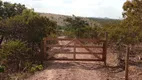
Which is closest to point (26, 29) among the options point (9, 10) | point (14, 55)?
point (14, 55)

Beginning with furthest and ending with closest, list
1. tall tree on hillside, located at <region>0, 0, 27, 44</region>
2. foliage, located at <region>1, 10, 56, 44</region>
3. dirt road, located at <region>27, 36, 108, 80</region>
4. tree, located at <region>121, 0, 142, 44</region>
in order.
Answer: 1. tall tree on hillside, located at <region>0, 0, 27, 44</region>
2. foliage, located at <region>1, 10, 56, 44</region>
3. tree, located at <region>121, 0, 142, 44</region>
4. dirt road, located at <region>27, 36, 108, 80</region>

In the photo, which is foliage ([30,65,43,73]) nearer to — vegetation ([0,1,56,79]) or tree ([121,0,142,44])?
vegetation ([0,1,56,79])

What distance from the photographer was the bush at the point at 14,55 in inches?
555

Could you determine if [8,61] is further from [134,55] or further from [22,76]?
[134,55]

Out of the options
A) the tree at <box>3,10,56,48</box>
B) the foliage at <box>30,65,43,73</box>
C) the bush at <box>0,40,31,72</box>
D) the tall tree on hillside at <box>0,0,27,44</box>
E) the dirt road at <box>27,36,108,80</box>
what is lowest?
the dirt road at <box>27,36,108,80</box>

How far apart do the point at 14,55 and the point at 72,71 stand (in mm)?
3466

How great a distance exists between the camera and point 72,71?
13.1m

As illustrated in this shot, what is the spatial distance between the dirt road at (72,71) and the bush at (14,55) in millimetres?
1547

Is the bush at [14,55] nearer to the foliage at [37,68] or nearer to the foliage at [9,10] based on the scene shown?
the foliage at [37,68]

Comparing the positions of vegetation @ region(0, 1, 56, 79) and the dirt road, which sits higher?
vegetation @ region(0, 1, 56, 79)

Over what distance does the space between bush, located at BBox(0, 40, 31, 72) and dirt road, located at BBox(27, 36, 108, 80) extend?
1547 millimetres

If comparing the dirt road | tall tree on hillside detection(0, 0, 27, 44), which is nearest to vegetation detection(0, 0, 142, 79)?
the dirt road

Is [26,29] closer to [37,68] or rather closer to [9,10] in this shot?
[37,68]

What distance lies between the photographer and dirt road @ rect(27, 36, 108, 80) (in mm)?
11876
